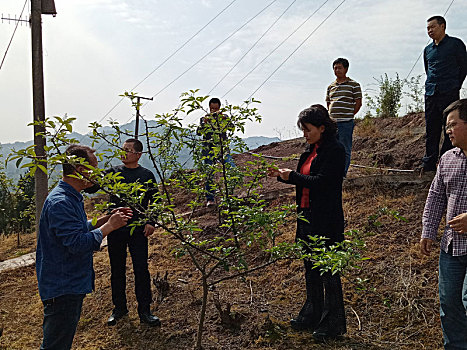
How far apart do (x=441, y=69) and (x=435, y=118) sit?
62cm

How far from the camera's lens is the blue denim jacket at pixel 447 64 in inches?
198

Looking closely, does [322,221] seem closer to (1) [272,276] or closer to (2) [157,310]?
(1) [272,276]

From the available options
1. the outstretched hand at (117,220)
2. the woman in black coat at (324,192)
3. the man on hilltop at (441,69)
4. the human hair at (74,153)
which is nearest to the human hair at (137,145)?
the human hair at (74,153)

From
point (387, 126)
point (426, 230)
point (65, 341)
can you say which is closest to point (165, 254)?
point (65, 341)

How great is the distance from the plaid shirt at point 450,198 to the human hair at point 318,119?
2.89 feet

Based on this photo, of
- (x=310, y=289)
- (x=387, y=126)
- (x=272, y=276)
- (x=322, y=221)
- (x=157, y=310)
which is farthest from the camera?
(x=387, y=126)

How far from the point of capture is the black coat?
10.6 ft

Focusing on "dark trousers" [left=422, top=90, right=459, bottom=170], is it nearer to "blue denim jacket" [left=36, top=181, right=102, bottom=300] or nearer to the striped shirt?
the striped shirt

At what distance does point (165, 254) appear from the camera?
20.4ft

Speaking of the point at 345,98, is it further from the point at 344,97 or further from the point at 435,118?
the point at 435,118

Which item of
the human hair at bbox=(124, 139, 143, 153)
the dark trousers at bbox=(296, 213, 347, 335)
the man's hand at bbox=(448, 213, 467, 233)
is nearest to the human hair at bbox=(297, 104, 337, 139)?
the dark trousers at bbox=(296, 213, 347, 335)

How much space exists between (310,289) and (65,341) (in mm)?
1944

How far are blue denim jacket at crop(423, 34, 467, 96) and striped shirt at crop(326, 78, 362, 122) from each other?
934 mm

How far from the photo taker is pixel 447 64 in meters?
5.07
